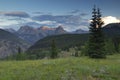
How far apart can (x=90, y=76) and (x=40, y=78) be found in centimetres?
478

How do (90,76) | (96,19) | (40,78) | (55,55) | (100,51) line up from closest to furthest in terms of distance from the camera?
(40,78) < (90,76) < (100,51) < (96,19) < (55,55)

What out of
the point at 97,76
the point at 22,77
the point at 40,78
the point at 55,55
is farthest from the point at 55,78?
the point at 55,55

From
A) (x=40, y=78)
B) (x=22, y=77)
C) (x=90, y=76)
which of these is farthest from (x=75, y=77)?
(x=22, y=77)

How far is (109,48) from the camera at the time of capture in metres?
110

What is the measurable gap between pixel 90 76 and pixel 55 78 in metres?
3.57

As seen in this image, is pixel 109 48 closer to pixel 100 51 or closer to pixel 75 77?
pixel 100 51

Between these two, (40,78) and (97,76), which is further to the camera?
(97,76)

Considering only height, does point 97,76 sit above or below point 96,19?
below

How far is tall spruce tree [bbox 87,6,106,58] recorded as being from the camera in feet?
150

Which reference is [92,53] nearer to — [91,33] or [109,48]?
[91,33]

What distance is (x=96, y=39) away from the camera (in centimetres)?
4719

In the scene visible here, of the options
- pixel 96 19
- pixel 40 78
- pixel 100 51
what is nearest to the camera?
pixel 40 78

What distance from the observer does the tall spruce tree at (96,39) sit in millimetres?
45750

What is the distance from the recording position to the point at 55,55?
10362 centimetres
